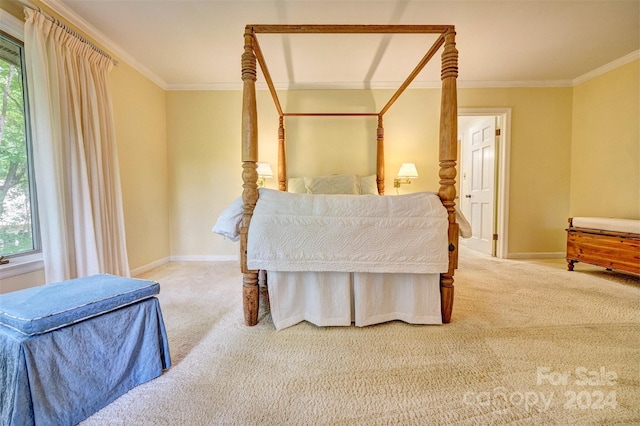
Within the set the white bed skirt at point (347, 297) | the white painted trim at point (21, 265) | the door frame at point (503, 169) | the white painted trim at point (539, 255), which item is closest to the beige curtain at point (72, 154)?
the white painted trim at point (21, 265)

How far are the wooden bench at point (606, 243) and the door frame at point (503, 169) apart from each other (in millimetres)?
668

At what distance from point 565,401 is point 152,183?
3.96 m

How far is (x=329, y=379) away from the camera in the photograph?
115 cm

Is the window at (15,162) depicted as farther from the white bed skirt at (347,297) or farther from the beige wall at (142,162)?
the white bed skirt at (347,297)

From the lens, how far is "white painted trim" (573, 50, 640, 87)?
2.76m

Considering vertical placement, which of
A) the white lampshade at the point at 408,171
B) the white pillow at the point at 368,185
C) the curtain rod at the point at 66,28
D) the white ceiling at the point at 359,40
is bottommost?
the white pillow at the point at 368,185

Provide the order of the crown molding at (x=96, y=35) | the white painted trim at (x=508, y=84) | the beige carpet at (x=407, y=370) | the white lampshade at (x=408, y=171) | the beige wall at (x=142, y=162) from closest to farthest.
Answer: the beige carpet at (x=407, y=370) < the crown molding at (x=96, y=35) < the beige wall at (x=142, y=162) < the white lampshade at (x=408, y=171) < the white painted trim at (x=508, y=84)

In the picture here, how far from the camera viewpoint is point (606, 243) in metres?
2.53

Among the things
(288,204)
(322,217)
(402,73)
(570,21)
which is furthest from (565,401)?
(402,73)

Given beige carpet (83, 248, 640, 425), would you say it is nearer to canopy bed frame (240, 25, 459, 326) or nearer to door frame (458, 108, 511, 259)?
canopy bed frame (240, 25, 459, 326)

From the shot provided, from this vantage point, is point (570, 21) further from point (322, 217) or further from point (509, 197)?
point (322, 217)

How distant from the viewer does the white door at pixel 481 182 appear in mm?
3662

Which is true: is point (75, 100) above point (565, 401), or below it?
above

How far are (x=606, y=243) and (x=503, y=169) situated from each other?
1.37 meters
